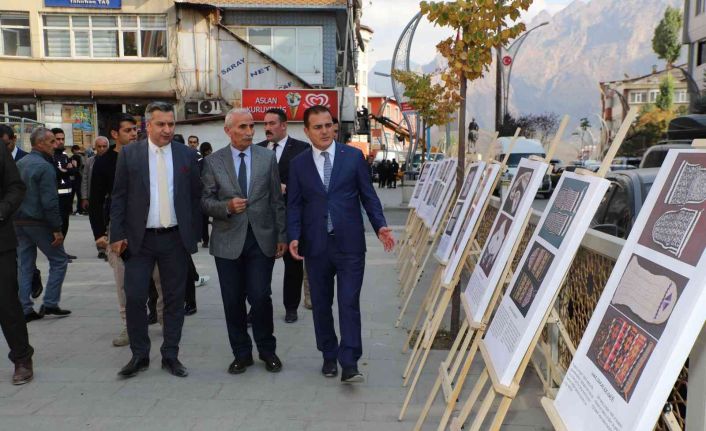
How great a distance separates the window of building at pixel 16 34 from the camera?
25.5m

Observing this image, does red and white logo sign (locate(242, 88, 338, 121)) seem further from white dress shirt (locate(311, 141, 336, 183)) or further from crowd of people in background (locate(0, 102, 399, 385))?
white dress shirt (locate(311, 141, 336, 183))

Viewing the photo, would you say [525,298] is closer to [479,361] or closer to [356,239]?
[356,239]

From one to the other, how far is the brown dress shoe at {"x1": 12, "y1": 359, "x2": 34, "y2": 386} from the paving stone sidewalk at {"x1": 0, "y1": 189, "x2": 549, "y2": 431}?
0.07m

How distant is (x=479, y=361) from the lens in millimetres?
5344

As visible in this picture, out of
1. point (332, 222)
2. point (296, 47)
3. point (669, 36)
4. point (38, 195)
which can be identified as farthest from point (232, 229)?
point (669, 36)

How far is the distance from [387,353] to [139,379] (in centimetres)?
204

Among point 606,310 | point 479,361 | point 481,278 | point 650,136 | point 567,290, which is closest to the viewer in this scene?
point 606,310

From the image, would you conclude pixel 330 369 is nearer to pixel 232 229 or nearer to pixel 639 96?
pixel 232 229

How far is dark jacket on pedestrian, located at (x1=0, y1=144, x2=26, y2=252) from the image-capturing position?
184 inches

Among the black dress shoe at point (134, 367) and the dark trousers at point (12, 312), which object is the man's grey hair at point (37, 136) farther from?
the black dress shoe at point (134, 367)

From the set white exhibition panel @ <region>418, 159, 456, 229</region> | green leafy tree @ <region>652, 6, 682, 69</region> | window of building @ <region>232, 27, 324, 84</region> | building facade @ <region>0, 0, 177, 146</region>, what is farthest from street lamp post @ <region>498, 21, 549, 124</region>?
green leafy tree @ <region>652, 6, 682, 69</region>

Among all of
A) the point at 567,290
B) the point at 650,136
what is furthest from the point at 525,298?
the point at 650,136

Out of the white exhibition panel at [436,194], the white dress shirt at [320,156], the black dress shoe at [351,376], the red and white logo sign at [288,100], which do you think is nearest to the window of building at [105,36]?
the red and white logo sign at [288,100]

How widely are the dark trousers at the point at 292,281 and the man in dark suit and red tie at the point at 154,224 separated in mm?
1628
